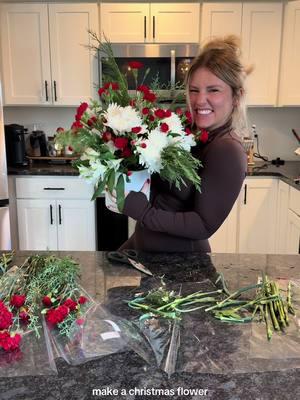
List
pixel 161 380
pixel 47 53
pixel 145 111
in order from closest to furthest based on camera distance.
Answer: pixel 161 380
pixel 145 111
pixel 47 53

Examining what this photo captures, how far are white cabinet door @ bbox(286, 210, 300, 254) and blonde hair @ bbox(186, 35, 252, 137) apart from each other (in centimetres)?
162

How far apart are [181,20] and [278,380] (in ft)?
9.51

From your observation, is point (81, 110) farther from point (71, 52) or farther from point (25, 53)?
point (25, 53)

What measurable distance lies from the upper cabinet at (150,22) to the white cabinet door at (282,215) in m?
1.33

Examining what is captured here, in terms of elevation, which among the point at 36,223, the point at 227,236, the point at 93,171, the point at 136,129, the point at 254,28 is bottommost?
the point at 227,236

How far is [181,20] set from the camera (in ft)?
10.3

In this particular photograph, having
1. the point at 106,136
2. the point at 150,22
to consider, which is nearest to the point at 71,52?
the point at 150,22

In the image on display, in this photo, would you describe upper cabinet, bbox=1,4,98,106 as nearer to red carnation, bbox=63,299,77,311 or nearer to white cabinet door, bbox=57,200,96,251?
white cabinet door, bbox=57,200,96,251

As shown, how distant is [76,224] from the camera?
329 centimetres

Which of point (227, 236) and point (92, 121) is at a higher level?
point (92, 121)

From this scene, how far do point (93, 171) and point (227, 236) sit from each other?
7.78 feet

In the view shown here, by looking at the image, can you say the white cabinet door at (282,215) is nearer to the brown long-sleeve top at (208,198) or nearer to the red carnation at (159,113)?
the brown long-sleeve top at (208,198)

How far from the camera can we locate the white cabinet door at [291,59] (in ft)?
10.2

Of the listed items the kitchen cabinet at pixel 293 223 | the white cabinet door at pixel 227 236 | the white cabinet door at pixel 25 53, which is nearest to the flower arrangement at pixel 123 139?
the kitchen cabinet at pixel 293 223
